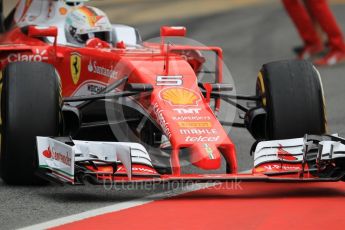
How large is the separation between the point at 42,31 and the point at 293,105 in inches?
95.8

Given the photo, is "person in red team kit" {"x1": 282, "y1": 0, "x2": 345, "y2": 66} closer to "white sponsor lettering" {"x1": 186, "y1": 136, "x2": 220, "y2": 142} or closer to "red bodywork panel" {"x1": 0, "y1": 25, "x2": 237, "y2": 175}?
"red bodywork panel" {"x1": 0, "y1": 25, "x2": 237, "y2": 175}

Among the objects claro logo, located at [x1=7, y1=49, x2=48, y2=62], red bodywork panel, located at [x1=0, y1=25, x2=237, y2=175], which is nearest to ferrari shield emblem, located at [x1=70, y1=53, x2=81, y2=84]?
red bodywork panel, located at [x1=0, y1=25, x2=237, y2=175]

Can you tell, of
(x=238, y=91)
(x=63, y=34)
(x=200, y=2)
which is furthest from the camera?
(x=200, y=2)

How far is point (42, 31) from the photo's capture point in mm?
11148

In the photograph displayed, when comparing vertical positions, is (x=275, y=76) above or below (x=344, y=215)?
above

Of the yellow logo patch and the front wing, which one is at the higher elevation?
the yellow logo patch

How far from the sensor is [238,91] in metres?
16.2

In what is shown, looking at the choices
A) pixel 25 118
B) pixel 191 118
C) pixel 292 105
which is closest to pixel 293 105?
pixel 292 105

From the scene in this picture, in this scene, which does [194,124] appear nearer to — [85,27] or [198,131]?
[198,131]

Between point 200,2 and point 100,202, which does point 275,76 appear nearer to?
point 100,202

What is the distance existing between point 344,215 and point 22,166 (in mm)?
2437

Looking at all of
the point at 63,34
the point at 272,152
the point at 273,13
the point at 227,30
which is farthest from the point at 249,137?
the point at 273,13

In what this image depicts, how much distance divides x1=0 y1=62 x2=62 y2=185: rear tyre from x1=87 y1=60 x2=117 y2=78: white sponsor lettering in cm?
88

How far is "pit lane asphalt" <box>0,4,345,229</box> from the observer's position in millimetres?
8703
